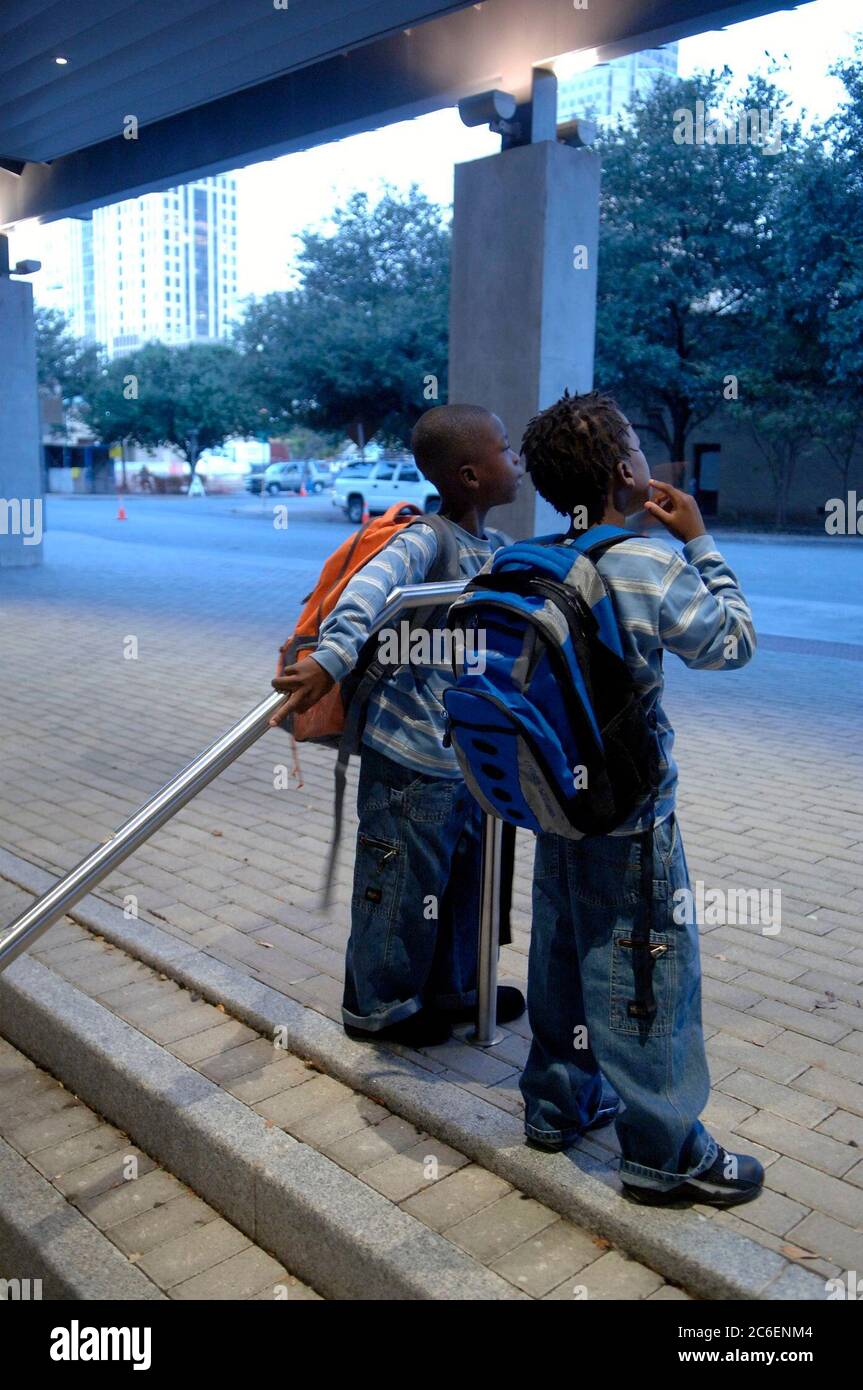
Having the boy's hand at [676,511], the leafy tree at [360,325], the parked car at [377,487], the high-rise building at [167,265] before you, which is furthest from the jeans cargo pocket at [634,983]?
the high-rise building at [167,265]

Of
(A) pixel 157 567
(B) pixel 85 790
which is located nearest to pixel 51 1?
(B) pixel 85 790

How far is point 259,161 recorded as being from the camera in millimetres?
11992

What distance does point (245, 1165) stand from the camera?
2.93m

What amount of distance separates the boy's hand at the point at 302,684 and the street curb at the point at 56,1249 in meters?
1.34

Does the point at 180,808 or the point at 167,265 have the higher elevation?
the point at 167,265

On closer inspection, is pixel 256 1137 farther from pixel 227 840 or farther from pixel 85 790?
pixel 85 790

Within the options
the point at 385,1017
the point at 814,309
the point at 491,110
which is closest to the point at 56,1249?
the point at 385,1017

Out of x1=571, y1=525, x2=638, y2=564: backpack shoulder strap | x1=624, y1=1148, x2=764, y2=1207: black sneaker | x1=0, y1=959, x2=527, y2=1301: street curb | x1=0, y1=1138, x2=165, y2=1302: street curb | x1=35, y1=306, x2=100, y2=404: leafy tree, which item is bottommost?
x1=0, y1=1138, x2=165, y2=1302: street curb

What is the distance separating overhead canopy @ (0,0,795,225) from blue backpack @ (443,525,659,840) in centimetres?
661

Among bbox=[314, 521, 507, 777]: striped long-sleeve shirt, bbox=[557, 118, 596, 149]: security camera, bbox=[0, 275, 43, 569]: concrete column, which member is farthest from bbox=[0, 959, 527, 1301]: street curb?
bbox=[0, 275, 43, 569]: concrete column

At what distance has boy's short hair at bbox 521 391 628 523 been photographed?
8.02 feet

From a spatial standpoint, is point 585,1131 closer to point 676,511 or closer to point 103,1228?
point 103,1228

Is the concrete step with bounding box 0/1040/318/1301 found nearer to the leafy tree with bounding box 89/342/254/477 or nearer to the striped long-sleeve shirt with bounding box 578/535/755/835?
the striped long-sleeve shirt with bounding box 578/535/755/835

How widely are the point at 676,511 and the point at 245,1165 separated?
181 centimetres
